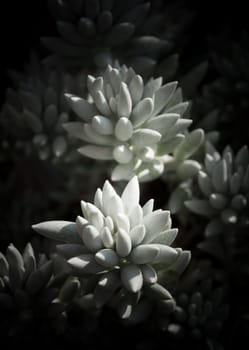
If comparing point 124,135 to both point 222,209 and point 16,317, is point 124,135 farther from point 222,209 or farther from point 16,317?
point 16,317

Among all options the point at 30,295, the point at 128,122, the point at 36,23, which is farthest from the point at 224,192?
the point at 36,23

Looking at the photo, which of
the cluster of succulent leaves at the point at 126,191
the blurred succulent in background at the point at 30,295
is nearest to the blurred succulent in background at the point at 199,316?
the cluster of succulent leaves at the point at 126,191

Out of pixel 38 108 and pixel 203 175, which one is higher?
pixel 38 108

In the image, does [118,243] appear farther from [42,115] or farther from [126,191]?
[42,115]

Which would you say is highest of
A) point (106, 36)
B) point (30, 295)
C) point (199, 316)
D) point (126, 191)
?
point (106, 36)

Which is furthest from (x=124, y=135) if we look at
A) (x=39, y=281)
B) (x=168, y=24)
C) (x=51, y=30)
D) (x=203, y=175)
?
(x=51, y=30)

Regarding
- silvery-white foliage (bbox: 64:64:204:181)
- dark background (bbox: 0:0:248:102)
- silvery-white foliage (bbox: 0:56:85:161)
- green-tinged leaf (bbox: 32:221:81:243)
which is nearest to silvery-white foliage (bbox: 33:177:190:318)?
green-tinged leaf (bbox: 32:221:81:243)

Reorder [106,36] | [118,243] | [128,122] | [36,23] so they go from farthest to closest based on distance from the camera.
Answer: [36,23], [106,36], [128,122], [118,243]
